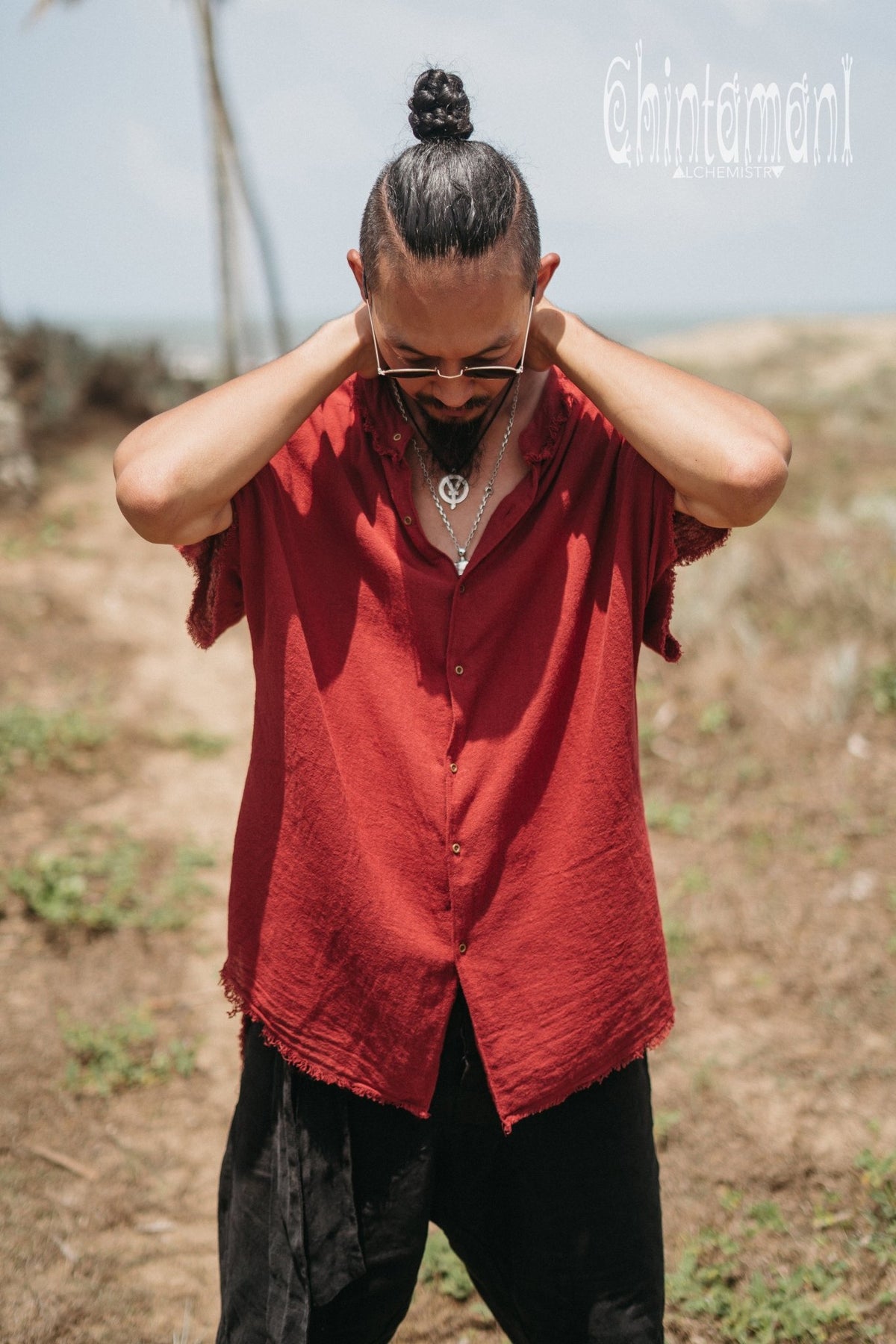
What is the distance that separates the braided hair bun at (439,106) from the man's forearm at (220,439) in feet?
1.01

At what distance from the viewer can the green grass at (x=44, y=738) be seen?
5766mm

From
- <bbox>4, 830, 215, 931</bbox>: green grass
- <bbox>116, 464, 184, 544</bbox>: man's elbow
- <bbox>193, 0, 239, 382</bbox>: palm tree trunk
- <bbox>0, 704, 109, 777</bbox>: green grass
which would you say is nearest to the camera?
<bbox>116, 464, 184, 544</bbox>: man's elbow

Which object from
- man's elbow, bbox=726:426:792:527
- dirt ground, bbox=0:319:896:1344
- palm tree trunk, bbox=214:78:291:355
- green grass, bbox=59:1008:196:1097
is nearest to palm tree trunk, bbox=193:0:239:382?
palm tree trunk, bbox=214:78:291:355

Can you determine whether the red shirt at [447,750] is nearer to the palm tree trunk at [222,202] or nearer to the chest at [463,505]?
the chest at [463,505]

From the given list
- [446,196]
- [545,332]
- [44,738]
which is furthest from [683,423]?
[44,738]

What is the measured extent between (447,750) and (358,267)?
788 millimetres

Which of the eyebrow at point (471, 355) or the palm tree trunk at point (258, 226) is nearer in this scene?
the eyebrow at point (471, 355)

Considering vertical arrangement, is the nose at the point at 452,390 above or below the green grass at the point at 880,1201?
above

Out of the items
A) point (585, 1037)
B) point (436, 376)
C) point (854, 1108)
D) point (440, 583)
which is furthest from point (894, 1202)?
point (436, 376)

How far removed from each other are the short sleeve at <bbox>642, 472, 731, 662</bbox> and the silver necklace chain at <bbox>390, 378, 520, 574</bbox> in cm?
27

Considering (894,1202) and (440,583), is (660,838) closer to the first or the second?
(894,1202)

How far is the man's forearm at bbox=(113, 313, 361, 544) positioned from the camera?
5.79ft

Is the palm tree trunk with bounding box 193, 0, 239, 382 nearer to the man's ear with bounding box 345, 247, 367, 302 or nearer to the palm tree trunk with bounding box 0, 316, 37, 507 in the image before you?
the palm tree trunk with bounding box 0, 316, 37, 507

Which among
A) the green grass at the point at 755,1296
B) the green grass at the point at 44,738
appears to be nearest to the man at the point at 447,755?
the green grass at the point at 755,1296
